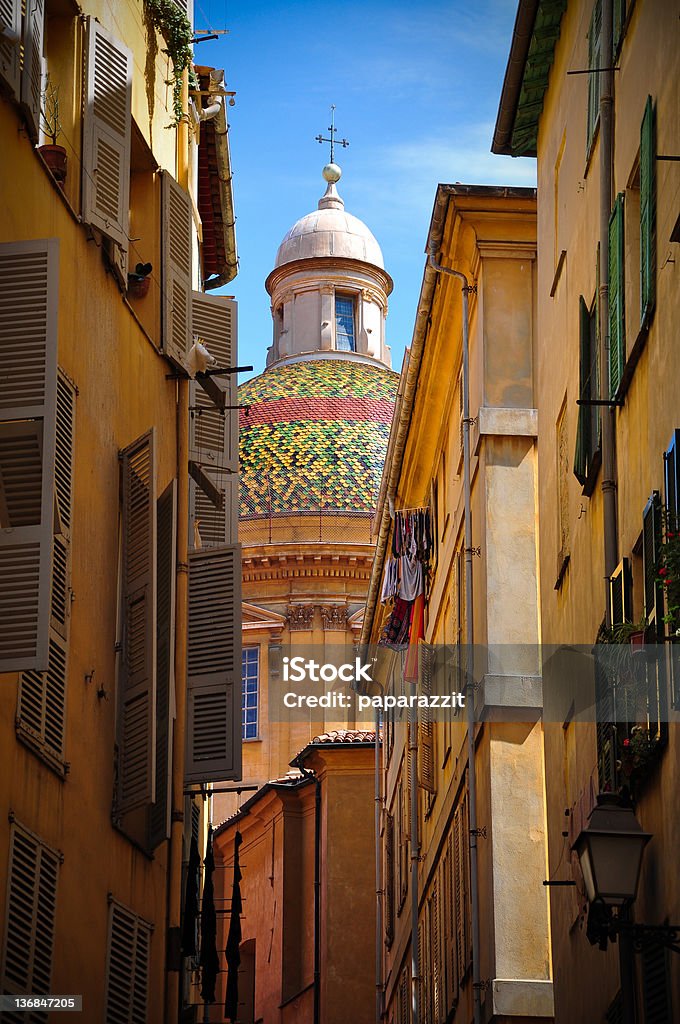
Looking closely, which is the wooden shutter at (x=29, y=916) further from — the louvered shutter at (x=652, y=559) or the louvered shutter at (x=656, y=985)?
the louvered shutter at (x=652, y=559)

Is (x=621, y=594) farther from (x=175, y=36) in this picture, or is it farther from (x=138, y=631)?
(x=175, y=36)

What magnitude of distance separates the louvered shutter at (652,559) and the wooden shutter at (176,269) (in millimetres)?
7068

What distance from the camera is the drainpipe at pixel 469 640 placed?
20500 mm

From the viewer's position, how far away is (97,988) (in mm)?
14141

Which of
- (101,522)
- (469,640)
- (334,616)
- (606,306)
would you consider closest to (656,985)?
(606,306)

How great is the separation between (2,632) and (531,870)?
9.89 meters

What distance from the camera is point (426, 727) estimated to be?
27.6m

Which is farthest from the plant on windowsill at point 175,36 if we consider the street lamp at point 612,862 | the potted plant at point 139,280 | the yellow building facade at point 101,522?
the street lamp at point 612,862

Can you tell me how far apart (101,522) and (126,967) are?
3219 mm

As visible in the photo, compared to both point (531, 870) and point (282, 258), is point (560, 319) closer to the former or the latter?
point (531, 870)

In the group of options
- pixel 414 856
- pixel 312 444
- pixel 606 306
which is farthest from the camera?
pixel 312 444

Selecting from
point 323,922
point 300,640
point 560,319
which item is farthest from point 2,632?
point 300,640

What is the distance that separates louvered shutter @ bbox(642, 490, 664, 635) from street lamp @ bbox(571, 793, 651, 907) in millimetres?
1199

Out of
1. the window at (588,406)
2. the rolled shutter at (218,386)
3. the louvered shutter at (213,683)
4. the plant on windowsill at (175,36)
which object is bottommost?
the louvered shutter at (213,683)
